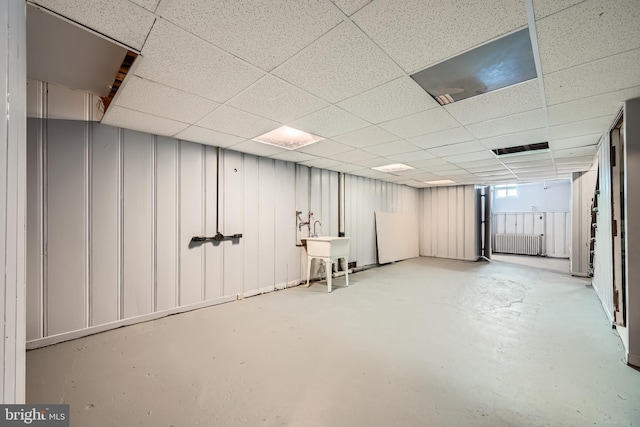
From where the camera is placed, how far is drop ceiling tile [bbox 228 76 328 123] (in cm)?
211

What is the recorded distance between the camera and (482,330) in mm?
2875

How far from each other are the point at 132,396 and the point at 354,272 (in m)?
4.80

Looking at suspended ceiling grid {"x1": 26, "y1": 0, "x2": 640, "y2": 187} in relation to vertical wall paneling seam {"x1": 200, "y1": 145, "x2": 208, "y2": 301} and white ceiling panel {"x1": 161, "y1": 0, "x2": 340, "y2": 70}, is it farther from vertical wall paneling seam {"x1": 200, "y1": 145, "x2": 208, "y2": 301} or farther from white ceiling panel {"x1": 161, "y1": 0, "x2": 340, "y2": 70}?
vertical wall paneling seam {"x1": 200, "y1": 145, "x2": 208, "y2": 301}

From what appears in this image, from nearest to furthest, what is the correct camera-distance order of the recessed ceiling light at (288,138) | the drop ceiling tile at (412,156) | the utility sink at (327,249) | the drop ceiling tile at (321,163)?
the recessed ceiling light at (288,138) < the drop ceiling tile at (412,156) < the utility sink at (327,249) < the drop ceiling tile at (321,163)

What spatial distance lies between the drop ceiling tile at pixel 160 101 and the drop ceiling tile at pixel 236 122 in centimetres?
11

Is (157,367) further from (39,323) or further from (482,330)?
(482,330)

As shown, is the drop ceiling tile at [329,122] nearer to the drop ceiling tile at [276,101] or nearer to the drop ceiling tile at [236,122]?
the drop ceiling tile at [276,101]

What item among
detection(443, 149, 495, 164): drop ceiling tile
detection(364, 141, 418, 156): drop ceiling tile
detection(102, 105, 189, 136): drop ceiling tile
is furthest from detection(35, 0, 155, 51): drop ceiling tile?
detection(443, 149, 495, 164): drop ceiling tile

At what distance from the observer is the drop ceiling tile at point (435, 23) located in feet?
4.38

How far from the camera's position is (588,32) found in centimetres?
148

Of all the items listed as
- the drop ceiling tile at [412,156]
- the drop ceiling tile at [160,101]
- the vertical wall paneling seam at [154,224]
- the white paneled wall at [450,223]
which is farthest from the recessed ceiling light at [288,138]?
the white paneled wall at [450,223]

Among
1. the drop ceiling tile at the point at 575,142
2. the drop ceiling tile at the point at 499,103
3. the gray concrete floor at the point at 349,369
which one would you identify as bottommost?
the gray concrete floor at the point at 349,369

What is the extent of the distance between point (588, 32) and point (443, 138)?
1972 millimetres

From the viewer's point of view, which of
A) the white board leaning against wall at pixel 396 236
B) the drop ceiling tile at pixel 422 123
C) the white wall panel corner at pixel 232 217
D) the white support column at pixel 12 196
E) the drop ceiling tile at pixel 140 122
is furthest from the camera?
the white board leaning against wall at pixel 396 236
